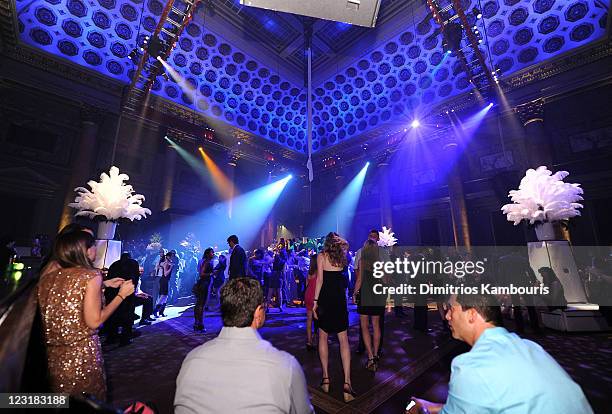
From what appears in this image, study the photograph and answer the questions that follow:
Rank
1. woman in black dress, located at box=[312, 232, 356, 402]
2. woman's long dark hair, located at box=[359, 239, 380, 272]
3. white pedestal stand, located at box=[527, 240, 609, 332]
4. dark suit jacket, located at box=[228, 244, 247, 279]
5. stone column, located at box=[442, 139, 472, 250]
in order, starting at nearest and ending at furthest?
woman in black dress, located at box=[312, 232, 356, 402] < woman's long dark hair, located at box=[359, 239, 380, 272] < white pedestal stand, located at box=[527, 240, 609, 332] < dark suit jacket, located at box=[228, 244, 247, 279] < stone column, located at box=[442, 139, 472, 250]

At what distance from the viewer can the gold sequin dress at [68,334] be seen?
1.75 metres

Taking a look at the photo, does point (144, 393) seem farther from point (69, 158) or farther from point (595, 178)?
point (595, 178)

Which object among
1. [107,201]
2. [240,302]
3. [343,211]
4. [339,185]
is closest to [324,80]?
[339,185]

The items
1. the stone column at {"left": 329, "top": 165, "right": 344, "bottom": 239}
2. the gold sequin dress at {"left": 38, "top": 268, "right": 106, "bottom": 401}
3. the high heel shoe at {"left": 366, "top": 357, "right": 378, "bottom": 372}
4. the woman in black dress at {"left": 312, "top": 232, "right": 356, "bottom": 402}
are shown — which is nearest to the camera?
the gold sequin dress at {"left": 38, "top": 268, "right": 106, "bottom": 401}

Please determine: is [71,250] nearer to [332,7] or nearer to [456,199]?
[332,7]

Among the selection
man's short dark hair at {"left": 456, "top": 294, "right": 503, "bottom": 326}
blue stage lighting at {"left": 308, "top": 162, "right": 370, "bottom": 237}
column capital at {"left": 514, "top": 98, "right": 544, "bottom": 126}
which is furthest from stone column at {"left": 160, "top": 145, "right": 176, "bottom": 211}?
column capital at {"left": 514, "top": 98, "right": 544, "bottom": 126}

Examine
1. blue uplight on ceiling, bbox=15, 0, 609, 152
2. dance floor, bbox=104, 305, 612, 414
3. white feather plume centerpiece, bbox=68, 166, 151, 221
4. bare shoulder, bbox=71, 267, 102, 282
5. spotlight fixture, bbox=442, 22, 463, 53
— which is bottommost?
dance floor, bbox=104, 305, 612, 414

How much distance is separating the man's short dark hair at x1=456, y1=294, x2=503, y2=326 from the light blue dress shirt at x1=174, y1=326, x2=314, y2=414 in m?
1.09

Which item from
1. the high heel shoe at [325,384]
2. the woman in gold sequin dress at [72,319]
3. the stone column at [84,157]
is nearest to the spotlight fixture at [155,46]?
the stone column at [84,157]

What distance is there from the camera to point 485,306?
1501mm

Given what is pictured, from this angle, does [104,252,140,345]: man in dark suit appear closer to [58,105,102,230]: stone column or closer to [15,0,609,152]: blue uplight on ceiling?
[58,105,102,230]: stone column

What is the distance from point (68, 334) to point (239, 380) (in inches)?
60.4

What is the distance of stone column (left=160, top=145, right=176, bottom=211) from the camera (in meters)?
12.2

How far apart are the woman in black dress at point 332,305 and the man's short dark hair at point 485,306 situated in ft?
5.73
